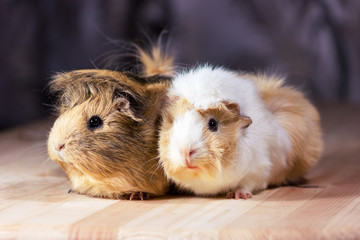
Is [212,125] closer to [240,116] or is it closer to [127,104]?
[240,116]

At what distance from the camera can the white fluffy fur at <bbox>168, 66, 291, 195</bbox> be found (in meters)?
1.81

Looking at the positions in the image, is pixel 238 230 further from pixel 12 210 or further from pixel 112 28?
pixel 112 28

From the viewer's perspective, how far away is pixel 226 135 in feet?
6.02

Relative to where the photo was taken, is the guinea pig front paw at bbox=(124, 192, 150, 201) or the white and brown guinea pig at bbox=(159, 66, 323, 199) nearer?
the white and brown guinea pig at bbox=(159, 66, 323, 199)

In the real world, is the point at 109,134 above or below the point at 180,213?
above

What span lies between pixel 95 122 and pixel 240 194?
52cm

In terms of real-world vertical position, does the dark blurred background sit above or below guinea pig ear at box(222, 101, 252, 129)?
above

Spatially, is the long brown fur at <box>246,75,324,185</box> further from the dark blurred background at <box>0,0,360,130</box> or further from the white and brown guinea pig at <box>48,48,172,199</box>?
the dark blurred background at <box>0,0,360,130</box>

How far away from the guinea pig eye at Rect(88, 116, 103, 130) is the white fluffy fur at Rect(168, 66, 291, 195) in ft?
0.79

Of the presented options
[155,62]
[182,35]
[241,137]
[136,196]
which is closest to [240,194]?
[241,137]

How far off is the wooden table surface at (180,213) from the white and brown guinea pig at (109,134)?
66mm

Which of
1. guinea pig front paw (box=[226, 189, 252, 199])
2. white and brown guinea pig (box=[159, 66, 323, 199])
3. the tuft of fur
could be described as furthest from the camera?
the tuft of fur

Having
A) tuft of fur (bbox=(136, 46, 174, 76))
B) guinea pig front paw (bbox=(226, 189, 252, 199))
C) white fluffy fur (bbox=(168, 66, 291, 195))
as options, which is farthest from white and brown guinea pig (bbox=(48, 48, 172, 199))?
tuft of fur (bbox=(136, 46, 174, 76))

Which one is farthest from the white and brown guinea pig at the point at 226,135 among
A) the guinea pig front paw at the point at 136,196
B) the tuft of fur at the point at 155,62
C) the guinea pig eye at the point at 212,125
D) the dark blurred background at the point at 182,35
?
the dark blurred background at the point at 182,35
